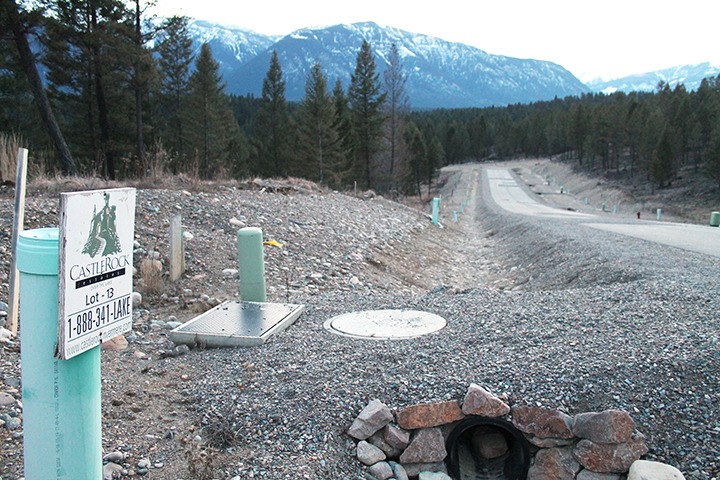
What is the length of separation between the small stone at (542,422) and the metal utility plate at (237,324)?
2.63m

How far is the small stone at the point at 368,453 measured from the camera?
12.5 ft

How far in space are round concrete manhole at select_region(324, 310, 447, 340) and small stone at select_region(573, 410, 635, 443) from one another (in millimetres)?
2108

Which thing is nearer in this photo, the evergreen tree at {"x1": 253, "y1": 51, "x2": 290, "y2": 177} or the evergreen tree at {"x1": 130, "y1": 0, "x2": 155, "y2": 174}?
the evergreen tree at {"x1": 130, "y1": 0, "x2": 155, "y2": 174}

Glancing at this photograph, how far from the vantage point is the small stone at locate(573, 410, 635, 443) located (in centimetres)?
377

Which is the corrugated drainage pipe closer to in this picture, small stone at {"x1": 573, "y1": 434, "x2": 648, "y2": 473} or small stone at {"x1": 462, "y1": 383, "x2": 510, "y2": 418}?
small stone at {"x1": 462, "y1": 383, "x2": 510, "y2": 418}

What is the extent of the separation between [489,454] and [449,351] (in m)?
0.95

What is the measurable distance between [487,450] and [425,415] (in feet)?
2.68

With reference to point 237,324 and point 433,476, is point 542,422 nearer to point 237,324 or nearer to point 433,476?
point 433,476

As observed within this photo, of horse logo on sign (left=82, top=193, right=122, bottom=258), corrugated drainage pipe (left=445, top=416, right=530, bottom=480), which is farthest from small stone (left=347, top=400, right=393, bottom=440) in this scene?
horse logo on sign (left=82, top=193, right=122, bottom=258)

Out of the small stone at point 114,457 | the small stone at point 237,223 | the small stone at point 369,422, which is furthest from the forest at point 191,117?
the small stone at point 369,422

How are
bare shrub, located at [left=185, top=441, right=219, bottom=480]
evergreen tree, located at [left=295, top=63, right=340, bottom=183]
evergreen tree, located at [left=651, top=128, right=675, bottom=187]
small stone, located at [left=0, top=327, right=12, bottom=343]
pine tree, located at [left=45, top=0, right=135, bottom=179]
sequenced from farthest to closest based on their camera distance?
evergreen tree, located at [left=651, top=128, right=675, bottom=187], evergreen tree, located at [left=295, top=63, right=340, bottom=183], pine tree, located at [left=45, top=0, right=135, bottom=179], small stone, located at [left=0, top=327, right=12, bottom=343], bare shrub, located at [left=185, top=441, right=219, bottom=480]

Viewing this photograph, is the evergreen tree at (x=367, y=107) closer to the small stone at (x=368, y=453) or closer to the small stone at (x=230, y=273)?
the small stone at (x=230, y=273)

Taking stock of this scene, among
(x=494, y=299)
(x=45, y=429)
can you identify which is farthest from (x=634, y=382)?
(x=45, y=429)

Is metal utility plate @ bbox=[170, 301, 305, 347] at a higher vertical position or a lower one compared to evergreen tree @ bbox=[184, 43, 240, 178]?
lower
